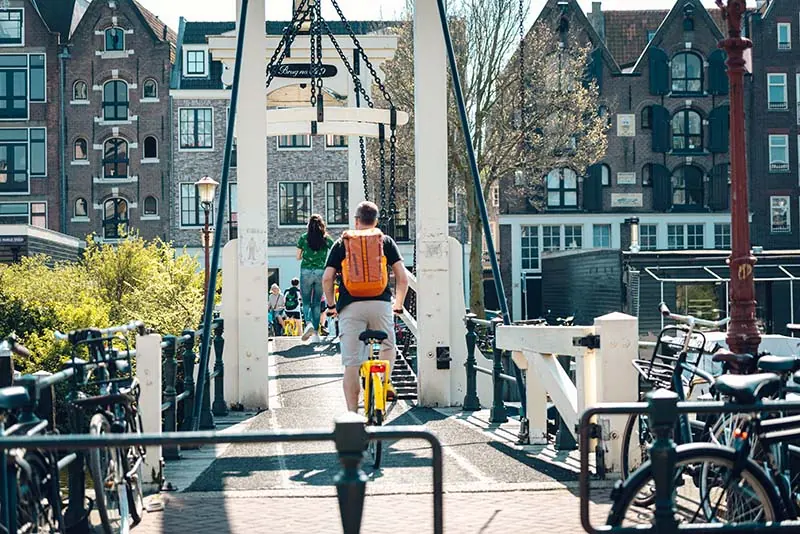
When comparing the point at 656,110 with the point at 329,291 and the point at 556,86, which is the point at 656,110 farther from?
the point at 329,291

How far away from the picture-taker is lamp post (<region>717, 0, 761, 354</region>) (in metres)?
9.95

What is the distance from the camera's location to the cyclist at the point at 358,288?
9.26m

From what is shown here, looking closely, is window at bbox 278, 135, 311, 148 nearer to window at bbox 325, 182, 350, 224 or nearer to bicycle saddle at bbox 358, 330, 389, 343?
window at bbox 325, 182, 350, 224

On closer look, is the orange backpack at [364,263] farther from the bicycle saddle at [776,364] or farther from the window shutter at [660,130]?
the window shutter at [660,130]

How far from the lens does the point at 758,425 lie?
526 cm

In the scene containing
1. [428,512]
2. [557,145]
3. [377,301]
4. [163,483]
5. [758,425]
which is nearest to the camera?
[758,425]

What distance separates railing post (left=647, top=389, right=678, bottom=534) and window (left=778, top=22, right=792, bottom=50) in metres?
51.4

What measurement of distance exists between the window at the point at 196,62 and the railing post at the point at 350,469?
49.9 m

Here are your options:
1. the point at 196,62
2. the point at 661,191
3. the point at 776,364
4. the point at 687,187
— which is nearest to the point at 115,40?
the point at 196,62

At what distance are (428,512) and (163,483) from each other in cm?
204

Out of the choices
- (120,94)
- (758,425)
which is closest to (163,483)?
(758,425)

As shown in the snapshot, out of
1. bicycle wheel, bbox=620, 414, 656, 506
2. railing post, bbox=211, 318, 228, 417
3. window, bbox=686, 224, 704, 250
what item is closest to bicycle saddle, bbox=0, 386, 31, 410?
bicycle wheel, bbox=620, 414, 656, 506

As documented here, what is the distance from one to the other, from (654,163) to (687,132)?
2169 mm

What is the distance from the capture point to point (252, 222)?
41.0 feet
